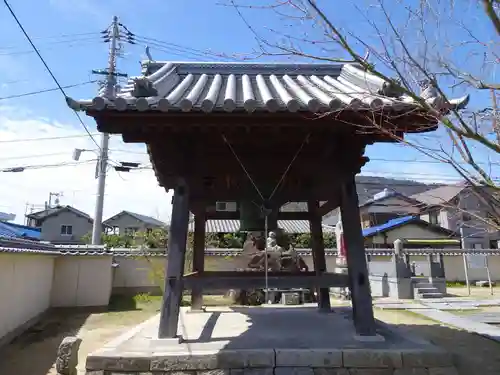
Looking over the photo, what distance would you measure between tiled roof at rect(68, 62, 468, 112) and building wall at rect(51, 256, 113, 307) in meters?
8.55

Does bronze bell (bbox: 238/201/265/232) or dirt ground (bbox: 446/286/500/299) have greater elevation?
bronze bell (bbox: 238/201/265/232)

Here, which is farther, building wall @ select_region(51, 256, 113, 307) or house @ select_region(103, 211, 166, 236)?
house @ select_region(103, 211, 166, 236)

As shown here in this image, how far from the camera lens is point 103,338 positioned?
325 inches

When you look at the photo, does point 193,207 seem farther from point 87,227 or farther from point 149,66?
point 87,227

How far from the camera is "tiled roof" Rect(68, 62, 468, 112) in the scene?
12.1ft


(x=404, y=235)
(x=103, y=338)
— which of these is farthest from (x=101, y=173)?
(x=404, y=235)

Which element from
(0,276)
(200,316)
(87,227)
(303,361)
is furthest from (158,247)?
(87,227)

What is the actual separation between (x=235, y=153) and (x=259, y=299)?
30.0 feet

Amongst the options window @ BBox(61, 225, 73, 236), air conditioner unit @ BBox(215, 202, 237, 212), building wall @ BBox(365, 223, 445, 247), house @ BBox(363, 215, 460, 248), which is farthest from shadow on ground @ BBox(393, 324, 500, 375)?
window @ BBox(61, 225, 73, 236)

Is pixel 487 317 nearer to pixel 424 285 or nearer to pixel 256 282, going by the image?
pixel 424 285

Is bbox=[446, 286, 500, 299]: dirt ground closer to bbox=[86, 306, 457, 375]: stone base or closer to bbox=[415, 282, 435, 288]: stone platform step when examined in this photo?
bbox=[415, 282, 435, 288]: stone platform step

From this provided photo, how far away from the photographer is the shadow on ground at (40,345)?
6234mm

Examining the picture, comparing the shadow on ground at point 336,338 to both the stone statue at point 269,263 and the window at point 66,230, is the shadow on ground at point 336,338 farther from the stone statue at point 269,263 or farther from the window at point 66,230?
the window at point 66,230

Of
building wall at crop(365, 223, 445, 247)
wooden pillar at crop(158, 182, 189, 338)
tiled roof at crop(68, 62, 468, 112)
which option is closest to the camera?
tiled roof at crop(68, 62, 468, 112)
